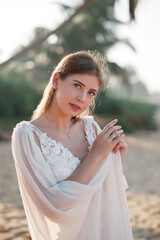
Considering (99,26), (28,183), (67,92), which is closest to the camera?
(28,183)

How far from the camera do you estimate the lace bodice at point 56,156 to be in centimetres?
181

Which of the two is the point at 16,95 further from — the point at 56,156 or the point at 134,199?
the point at 56,156

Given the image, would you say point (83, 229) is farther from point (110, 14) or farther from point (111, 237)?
point (110, 14)

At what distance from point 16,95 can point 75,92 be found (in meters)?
12.4

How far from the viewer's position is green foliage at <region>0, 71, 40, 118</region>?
13312 millimetres

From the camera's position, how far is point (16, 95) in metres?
13.8

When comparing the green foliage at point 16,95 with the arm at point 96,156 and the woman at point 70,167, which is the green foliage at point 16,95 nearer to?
the woman at point 70,167

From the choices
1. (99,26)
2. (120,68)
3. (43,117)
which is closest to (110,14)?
(99,26)

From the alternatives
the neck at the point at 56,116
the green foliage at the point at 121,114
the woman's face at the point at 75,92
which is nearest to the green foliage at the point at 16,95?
the green foliage at the point at 121,114

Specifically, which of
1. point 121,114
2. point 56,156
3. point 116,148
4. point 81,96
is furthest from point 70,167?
point 121,114

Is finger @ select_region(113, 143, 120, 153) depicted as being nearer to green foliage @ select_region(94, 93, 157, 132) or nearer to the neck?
the neck

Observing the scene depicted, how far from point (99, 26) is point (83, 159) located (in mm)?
17873

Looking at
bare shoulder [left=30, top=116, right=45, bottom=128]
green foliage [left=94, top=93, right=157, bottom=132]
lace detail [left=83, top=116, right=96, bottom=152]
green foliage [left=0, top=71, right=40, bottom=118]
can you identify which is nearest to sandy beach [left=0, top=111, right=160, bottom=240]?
lace detail [left=83, top=116, right=96, bottom=152]

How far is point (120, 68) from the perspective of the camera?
18781mm
